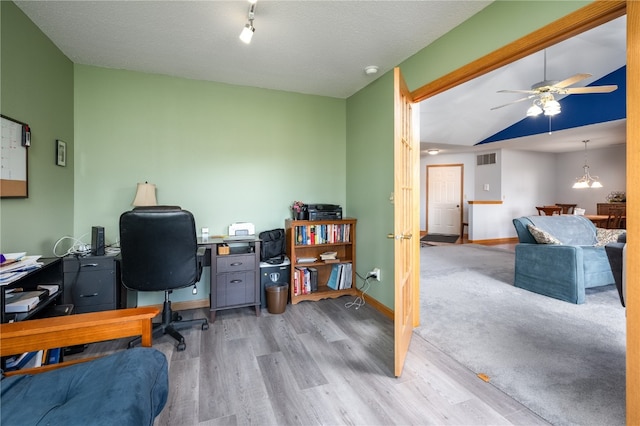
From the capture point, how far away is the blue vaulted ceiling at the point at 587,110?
14.5 feet

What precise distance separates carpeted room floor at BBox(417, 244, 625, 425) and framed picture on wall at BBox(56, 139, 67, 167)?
336 centimetres

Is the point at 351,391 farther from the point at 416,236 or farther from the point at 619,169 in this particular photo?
the point at 619,169

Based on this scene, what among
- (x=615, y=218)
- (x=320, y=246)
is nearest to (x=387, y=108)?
(x=320, y=246)

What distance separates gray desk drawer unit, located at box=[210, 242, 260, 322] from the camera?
2.80 meters

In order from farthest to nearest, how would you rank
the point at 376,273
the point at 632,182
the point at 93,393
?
1. the point at 376,273
2. the point at 632,182
3. the point at 93,393

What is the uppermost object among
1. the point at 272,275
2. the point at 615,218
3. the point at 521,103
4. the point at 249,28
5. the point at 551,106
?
the point at 521,103

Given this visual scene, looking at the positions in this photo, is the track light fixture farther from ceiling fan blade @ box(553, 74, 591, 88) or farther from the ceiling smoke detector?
ceiling fan blade @ box(553, 74, 591, 88)

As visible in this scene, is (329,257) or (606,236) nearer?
(329,257)

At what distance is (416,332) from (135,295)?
266cm

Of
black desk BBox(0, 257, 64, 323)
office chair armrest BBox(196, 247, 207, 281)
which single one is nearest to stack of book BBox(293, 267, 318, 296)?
office chair armrest BBox(196, 247, 207, 281)

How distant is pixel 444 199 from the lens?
831 cm

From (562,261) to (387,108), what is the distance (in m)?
2.51

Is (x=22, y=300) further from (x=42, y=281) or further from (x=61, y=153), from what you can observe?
(x=61, y=153)

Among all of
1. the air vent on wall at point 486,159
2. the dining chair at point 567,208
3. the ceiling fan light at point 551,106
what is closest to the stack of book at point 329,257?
the ceiling fan light at point 551,106
